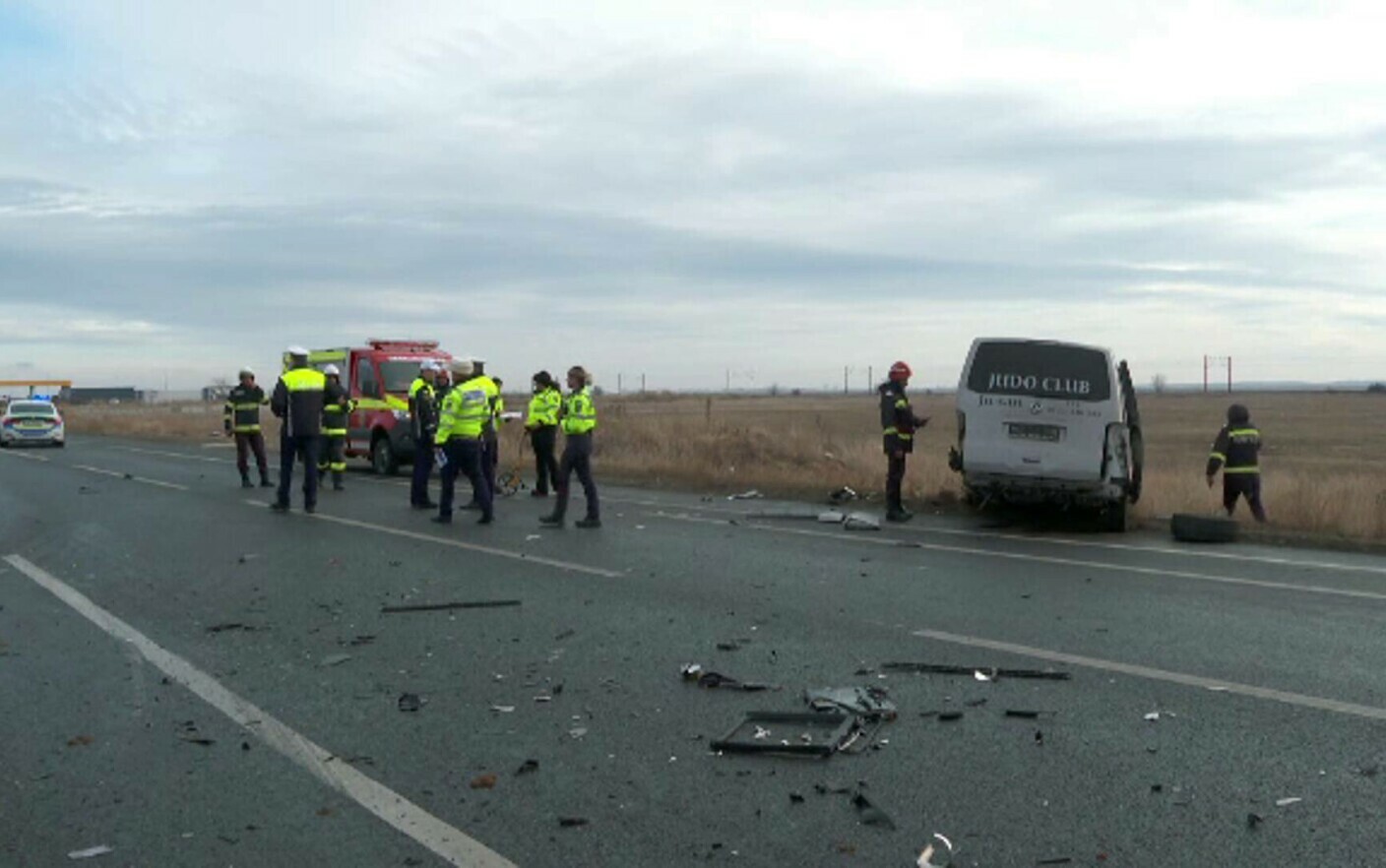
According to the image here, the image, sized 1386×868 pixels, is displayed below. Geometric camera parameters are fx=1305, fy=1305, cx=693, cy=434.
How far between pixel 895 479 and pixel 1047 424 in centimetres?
228

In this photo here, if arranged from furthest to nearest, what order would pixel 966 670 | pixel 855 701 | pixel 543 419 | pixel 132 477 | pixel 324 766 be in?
pixel 132 477
pixel 543 419
pixel 966 670
pixel 855 701
pixel 324 766

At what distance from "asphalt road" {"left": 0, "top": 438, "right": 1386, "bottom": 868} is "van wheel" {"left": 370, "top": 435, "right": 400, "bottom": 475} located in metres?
10.7

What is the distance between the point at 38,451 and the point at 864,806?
3506cm

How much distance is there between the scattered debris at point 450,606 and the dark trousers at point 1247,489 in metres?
8.84

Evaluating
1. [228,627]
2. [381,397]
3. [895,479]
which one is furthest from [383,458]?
[228,627]

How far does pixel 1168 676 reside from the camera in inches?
276

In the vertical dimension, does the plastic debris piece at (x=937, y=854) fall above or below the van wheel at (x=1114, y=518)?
below

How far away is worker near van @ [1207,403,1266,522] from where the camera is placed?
47.0ft

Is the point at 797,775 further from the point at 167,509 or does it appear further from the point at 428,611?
the point at 167,509

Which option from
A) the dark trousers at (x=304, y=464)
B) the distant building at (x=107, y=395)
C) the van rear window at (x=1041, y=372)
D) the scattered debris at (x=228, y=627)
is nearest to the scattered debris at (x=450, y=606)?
the scattered debris at (x=228, y=627)

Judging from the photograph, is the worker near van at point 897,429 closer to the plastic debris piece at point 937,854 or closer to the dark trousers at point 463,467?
the dark trousers at point 463,467

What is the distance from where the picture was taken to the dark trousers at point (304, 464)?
1595 centimetres

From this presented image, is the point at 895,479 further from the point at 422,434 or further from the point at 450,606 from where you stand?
the point at 450,606

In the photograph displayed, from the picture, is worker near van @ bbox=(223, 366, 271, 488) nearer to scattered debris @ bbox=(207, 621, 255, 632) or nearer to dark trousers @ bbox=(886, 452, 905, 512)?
dark trousers @ bbox=(886, 452, 905, 512)
